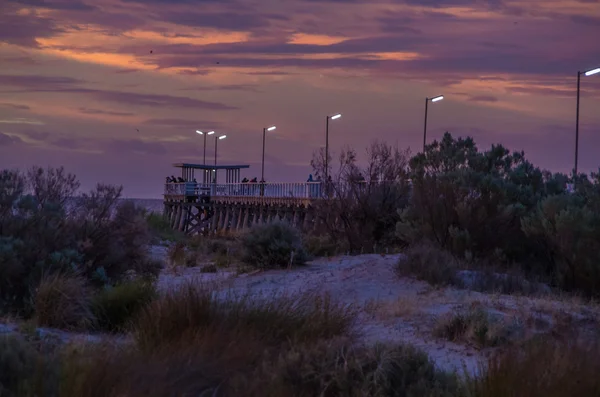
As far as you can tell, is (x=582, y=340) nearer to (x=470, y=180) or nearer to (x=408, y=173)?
(x=470, y=180)

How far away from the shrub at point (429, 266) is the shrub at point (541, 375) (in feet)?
33.6

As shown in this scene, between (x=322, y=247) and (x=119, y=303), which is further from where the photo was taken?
(x=322, y=247)

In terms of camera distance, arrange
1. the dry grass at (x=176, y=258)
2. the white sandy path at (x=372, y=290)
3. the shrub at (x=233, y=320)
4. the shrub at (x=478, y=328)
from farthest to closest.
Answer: the dry grass at (x=176, y=258) < the shrub at (x=478, y=328) < the white sandy path at (x=372, y=290) < the shrub at (x=233, y=320)

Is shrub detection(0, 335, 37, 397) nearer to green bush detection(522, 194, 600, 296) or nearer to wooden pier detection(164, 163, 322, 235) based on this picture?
green bush detection(522, 194, 600, 296)

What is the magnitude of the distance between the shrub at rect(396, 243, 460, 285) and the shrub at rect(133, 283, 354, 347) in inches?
318

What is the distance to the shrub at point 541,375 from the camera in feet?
23.8

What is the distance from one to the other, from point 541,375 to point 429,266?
36.8ft

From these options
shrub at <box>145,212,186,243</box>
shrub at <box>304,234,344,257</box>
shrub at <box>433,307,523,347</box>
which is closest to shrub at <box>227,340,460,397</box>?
shrub at <box>433,307,523,347</box>

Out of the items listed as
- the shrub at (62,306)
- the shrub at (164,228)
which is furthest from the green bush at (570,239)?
the shrub at (164,228)

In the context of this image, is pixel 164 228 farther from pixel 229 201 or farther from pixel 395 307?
pixel 395 307

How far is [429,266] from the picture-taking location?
18.6 meters

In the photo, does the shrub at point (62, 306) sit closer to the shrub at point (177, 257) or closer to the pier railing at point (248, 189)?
the shrub at point (177, 257)

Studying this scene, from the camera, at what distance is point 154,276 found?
18.8 meters

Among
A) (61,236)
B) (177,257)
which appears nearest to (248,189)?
(177,257)
